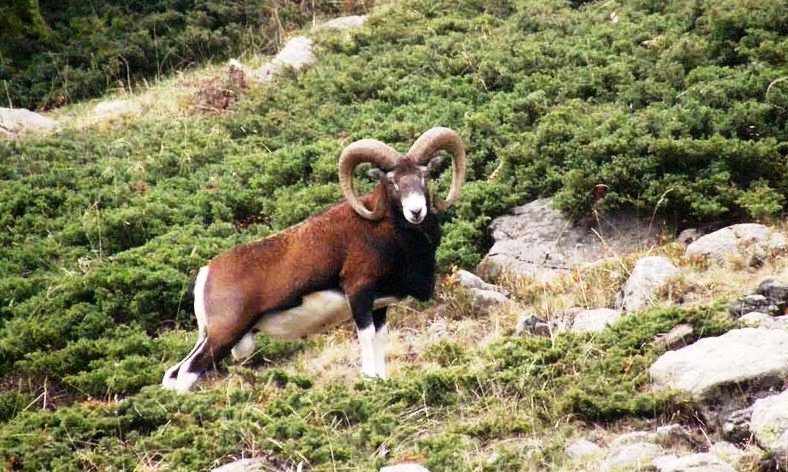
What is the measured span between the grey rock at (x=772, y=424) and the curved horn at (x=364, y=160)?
15.9ft

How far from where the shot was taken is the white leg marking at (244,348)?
12.6 meters

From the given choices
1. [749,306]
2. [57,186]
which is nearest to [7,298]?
[57,186]

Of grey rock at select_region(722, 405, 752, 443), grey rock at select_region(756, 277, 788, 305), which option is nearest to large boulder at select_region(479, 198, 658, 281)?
grey rock at select_region(756, 277, 788, 305)

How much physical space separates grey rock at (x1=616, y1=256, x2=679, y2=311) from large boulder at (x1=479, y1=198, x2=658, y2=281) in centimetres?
132

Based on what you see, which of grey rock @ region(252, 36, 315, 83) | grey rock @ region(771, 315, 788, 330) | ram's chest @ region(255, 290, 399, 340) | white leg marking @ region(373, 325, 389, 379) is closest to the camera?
grey rock @ region(771, 315, 788, 330)

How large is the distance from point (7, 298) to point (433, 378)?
5805mm

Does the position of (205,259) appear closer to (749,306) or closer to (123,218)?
(123,218)

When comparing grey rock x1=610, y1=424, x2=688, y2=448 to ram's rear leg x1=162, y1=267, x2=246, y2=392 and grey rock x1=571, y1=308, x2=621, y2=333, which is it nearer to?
grey rock x1=571, y1=308, x2=621, y2=333

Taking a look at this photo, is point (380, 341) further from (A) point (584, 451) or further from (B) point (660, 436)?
(B) point (660, 436)

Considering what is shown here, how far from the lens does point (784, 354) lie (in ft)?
30.6

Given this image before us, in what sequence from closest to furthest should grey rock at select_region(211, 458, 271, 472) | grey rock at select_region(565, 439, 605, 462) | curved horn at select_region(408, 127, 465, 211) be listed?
1. grey rock at select_region(565, 439, 605, 462)
2. grey rock at select_region(211, 458, 271, 472)
3. curved horn at select_region(408, 127, 465, 211)

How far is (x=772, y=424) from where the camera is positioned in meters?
8.45

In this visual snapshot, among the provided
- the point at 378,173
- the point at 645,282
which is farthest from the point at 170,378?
the point at 645,282

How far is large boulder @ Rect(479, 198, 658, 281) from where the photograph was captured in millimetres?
15039
